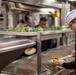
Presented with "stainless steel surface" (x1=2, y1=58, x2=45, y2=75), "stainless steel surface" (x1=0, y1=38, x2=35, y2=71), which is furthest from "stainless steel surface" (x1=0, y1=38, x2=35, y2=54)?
"stainless steel surface" (x1=2, y1=58, x2=45, y2=75)

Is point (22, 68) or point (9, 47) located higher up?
point (9, 47)

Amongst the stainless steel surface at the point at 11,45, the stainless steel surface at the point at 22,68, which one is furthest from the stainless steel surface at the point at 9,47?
the stainless steel surface at the point at 22,68

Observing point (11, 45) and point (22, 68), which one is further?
point (22, 68)

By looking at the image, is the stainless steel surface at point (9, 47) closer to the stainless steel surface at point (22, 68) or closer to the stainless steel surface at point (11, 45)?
the stainless steel surface at point (11, 45)

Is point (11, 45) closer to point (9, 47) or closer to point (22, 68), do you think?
point (9, 47)

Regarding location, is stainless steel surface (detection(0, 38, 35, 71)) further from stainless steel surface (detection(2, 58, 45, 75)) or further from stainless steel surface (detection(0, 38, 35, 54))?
stainless steel surface (detection(2, 58, 45, 75))

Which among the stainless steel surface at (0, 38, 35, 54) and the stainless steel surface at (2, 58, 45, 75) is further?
the stainless steel surface at (2, 58, 45, 75)

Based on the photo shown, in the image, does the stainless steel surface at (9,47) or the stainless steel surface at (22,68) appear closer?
the stainless steel surface at (9,47)

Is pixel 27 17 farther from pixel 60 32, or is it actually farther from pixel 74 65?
pixel 74 65

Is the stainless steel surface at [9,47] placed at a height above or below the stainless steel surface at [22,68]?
above

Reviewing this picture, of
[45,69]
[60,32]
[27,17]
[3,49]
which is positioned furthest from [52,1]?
[3,49]

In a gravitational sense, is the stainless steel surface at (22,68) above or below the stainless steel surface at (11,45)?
below

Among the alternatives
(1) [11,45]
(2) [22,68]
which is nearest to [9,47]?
(1) [11,45]

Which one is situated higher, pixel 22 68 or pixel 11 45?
pixel 11 45
